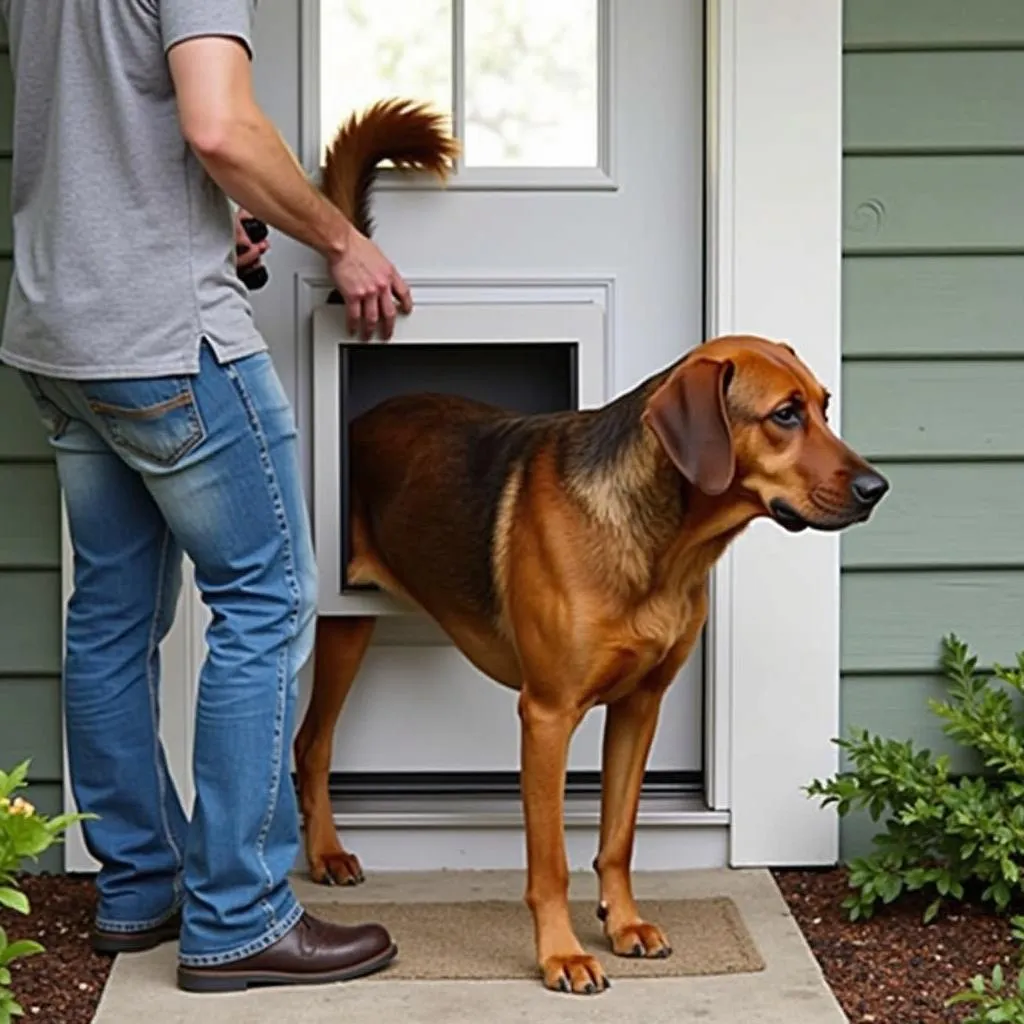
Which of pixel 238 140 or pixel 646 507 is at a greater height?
pixel 238 140

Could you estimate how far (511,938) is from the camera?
3.57 meters

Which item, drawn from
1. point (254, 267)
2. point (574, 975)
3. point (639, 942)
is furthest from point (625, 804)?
point (254, 267)

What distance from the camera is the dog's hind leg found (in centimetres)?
391

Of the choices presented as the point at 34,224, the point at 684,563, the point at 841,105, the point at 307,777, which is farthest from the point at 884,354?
the point at 34,224

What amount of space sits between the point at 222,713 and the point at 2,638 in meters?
0.89

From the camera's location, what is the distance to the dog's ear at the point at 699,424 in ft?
10.3

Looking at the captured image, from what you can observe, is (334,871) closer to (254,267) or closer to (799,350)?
(254,267)

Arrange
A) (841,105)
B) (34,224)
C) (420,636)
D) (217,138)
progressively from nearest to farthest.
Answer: (217,138) → (34,224) → (841,105) → (420,636)

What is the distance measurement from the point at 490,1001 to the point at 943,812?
880 mm

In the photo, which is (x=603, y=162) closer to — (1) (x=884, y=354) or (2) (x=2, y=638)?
(1) (x=884, y=354)

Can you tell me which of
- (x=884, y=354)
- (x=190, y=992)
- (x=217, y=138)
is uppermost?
(x=217, y=138)

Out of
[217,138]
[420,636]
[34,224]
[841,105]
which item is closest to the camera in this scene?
[217,138]

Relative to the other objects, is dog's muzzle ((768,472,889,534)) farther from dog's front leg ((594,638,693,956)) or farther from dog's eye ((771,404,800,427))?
dog's front leg ((594,638,693,956))

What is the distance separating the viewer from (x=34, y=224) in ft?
10.4
